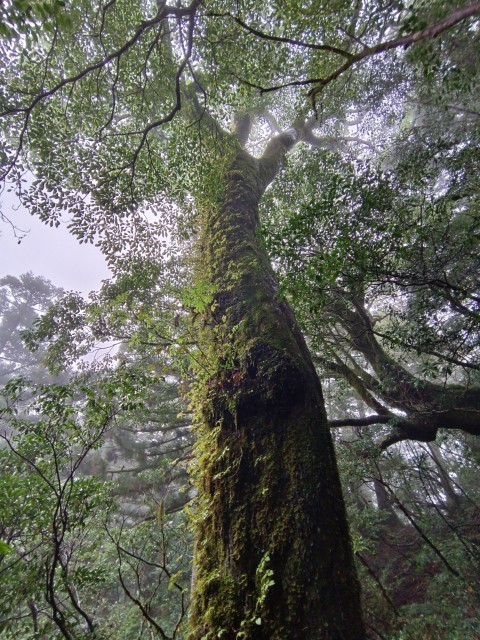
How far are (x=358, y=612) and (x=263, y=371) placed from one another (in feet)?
4.99

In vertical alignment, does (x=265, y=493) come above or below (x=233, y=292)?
below

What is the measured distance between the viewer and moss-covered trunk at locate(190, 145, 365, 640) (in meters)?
1.59

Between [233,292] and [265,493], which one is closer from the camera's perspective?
[265,493]

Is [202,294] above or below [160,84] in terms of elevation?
below

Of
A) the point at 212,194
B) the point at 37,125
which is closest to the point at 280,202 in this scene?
the point at 212,194

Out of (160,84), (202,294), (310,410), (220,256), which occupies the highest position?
(160,84)

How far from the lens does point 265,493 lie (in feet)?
6.63

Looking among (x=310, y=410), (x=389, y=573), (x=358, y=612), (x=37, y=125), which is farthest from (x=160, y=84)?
(x=389, y=573)

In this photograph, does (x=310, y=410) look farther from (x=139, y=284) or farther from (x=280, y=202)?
(x=280, y=202)

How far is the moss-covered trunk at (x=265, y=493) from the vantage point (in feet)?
5.23

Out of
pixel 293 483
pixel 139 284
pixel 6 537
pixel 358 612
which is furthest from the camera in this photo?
pixel 139 284

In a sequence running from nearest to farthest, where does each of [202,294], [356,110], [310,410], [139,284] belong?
[310,410] → [202,294] → [139,284] → [356,110]

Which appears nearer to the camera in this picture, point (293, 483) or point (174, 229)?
point (293, 483)

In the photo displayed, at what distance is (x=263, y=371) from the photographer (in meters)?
2.62
